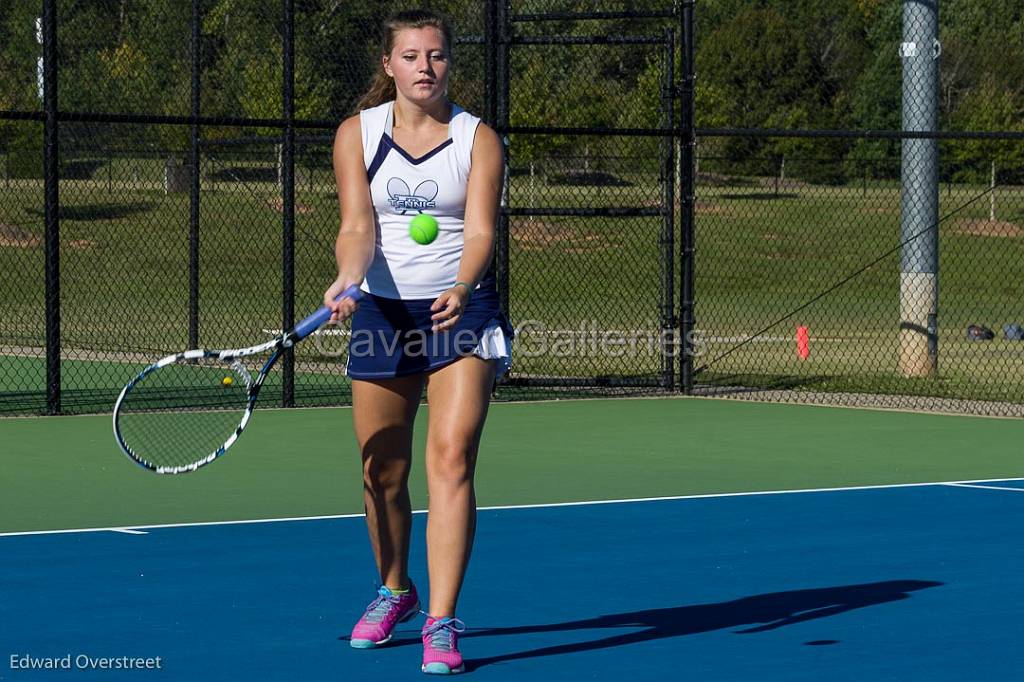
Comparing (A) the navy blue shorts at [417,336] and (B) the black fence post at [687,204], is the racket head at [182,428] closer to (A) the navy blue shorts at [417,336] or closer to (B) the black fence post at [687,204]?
(A) the navy blue shorts at [417,336]

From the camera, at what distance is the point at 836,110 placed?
59.5 m

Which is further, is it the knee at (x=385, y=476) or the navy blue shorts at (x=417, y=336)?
the knee at (x=385, y=476)

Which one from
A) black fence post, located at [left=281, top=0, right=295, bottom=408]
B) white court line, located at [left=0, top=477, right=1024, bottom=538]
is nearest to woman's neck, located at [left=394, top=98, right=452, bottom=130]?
white court line, located at [left=0, top=477, right=1024, bottom=538]

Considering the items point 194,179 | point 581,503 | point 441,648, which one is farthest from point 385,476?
point 194,179

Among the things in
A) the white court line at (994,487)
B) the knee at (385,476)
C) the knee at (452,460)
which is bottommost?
the white court line at (994,487)

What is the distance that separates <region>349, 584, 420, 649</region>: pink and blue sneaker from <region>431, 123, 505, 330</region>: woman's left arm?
3.56ft

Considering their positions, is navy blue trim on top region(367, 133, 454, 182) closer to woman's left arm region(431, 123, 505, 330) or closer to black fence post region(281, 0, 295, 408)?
woman's left arm region(431, 123, 505, 330)

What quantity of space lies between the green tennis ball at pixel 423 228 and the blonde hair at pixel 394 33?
50 cm

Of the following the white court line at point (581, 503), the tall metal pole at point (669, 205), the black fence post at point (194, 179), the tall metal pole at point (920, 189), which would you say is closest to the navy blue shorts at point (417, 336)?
the white court line at point (581, 503)

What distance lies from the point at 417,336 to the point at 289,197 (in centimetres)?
834

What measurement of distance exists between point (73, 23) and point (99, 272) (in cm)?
395

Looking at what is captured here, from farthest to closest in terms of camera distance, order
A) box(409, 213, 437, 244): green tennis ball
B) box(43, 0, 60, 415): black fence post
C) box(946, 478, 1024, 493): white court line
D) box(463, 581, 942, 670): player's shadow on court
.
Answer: box(43, 0, 60, 415): black fence post
box(946, 478, 1024, 493): white court line
box(463, 581, 942, 670): player's shadow on court
box(409, 213, 437, 244): green tennis ball

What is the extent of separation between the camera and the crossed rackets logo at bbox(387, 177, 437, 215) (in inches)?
248

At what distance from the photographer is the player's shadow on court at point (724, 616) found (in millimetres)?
6754
